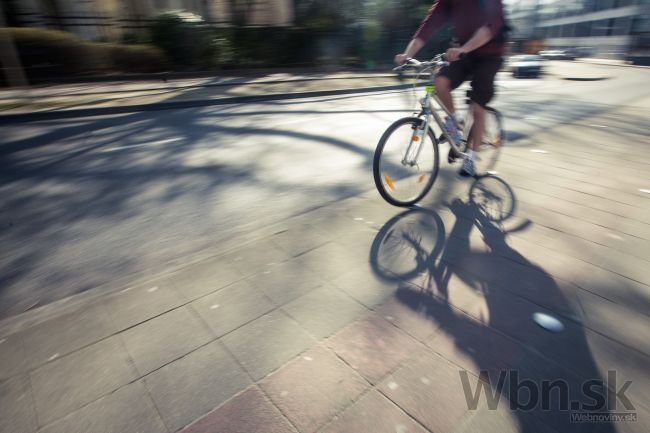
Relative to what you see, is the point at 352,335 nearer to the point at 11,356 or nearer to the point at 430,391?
the point at 430,391

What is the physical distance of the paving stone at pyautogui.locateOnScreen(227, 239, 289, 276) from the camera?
9.00 feet

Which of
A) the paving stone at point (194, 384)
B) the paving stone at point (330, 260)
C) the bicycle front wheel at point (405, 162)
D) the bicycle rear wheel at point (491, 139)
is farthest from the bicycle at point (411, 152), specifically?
the paving stone at point (194, 384)

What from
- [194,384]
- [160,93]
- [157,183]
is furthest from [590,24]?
[194,384]

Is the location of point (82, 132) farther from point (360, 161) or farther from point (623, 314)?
point (623, 314)

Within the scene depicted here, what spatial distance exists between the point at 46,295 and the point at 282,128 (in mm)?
5135

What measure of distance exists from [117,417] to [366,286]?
1515mm

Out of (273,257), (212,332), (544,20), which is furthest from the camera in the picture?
(544,20)

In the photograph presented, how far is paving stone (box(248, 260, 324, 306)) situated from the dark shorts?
99.0 inches

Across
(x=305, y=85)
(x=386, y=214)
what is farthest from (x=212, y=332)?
(x=305, y=85)

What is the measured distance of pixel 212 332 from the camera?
84.7 inches

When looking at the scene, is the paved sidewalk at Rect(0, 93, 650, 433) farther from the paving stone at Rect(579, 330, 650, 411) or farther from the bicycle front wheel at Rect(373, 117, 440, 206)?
the bicycle front wheel at Rect(373, 117, 440, 206)

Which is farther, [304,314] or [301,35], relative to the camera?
[301,35]

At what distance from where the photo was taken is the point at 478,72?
12.5 ft

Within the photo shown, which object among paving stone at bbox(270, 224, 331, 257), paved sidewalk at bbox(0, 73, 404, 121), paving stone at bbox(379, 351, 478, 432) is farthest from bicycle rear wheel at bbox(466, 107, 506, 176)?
paved sidewalk at bbox(0, 73, 404, 121)
